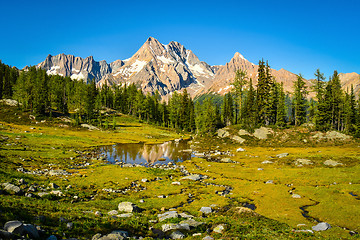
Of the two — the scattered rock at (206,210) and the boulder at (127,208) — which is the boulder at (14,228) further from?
the scattered rock at (206,210)

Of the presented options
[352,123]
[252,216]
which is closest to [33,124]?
[252,216]

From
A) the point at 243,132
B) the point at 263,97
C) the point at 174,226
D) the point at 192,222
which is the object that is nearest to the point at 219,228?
the point at 192,222

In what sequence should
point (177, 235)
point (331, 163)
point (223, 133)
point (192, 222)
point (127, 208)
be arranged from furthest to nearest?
point (223, 133) < point (331, 163) < point (127, 208) < point (192, 222) < point (177, 235)

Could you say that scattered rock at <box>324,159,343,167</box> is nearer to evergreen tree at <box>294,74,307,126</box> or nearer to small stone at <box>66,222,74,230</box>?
evergreen tree at <box>294,74,307,126</box>

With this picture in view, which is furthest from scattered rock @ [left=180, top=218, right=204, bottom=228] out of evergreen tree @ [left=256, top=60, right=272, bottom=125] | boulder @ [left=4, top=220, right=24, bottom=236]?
evergreen tree @ [left=256, top=60, right=272, bottom=125]

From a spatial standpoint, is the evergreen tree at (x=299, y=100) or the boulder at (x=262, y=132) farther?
the evergreen tree at (x=299, y=100)

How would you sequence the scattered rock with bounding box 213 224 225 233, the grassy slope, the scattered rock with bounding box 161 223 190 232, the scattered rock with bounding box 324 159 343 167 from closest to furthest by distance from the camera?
the grassy slope, the scattered rock with bounding box 213 224 225 233, the scattered rock with bounding box 161 223 190 232, the scattered rock with bounding box 324 159 343 167

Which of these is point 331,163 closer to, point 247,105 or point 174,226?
point 174,226

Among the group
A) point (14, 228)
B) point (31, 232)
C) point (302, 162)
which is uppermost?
point (14, 228)

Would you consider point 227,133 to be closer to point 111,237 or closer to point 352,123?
point 352,123

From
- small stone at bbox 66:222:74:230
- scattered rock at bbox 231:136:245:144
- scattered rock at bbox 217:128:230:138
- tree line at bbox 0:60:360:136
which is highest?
tree line at bbox 0:60:360:136

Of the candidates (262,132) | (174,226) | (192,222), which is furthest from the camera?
(262,132)

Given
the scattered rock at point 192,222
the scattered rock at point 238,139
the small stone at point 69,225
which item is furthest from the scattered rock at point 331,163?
the small stone at point 69,225

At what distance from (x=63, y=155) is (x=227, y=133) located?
62.5m
